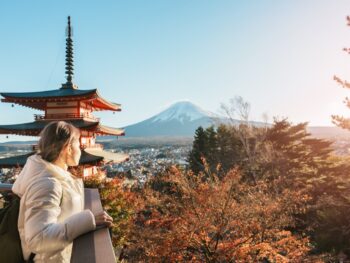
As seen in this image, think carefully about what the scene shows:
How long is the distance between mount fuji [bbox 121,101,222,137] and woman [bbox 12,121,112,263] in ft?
469

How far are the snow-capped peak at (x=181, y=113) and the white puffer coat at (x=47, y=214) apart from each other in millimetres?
161413

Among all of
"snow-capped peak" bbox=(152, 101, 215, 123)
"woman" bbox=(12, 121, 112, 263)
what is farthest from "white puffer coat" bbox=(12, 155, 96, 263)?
"snow-capped peak" bbox=(152, 101, 215, 123)

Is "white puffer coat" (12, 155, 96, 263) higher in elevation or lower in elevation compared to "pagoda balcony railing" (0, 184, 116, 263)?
higher

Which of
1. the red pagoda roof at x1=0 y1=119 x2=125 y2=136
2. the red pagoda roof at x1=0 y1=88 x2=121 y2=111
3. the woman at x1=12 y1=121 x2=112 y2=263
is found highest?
the red pagoda roof at x1=0 y1=88 x2=121 y2=111

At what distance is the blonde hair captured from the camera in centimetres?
143

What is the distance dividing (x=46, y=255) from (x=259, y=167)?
2116 cm

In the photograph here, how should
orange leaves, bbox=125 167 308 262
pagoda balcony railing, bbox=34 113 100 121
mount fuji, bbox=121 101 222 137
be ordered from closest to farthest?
orange leaves, bbox=125 167 308 262 → pagoda balcony railing, bbox=34 113 100 121 → mount fuji, bbox=121 101 222 137

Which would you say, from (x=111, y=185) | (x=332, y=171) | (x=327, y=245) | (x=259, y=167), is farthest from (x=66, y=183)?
(x=332, y=171)

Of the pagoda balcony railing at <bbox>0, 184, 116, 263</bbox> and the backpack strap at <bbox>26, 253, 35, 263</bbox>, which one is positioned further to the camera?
the backpack strap at <bbox>26, 253, 35, 263</bbox>

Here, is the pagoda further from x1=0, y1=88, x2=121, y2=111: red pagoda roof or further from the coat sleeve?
the coat sleeve

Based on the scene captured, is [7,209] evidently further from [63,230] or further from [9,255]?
[63,230]

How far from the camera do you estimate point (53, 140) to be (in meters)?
1.46

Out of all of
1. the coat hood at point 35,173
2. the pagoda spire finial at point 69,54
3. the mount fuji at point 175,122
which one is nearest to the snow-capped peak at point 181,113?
the mount fuji at point 175,122

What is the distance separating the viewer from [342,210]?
13.3 m
